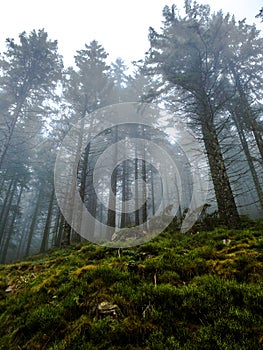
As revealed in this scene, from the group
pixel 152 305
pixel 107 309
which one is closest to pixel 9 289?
pixel 107 309

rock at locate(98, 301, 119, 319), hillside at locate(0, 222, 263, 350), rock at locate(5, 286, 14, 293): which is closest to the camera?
hillside at locate(0, 222, 263, 350)

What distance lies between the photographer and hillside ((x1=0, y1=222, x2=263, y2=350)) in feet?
9.18

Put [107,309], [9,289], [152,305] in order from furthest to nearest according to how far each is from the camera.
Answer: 1. [9,289]
2. [107,309]
3. [152,305]

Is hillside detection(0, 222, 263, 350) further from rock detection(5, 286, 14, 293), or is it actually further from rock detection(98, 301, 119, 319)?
rock detection(5, 286, 14, 293)

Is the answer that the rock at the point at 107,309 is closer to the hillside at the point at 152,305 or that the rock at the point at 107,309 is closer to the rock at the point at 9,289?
the hillside at the point at 152,305

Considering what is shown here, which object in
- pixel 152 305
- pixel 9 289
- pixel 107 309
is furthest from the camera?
pixel 9 289

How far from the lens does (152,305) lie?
3484mm

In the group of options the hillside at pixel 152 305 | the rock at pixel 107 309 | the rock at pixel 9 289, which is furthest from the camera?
the rock at pixel 9 289

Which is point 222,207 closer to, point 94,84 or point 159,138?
point 159,138

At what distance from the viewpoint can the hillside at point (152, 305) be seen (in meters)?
2.80

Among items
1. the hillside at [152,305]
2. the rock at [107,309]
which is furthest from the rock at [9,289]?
the rock at [107,309]

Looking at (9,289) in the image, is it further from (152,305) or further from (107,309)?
(152,305)

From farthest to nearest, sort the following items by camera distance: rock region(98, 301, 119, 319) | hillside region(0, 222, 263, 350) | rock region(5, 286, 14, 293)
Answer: rock region(5, 286, 14, 293)
rock region(98, 301, 119, 319)
hillside region(0, 222, 263, 350)

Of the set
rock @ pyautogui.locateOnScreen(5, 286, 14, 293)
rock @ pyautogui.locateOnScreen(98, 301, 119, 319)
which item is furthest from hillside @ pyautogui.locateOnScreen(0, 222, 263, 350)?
rock @ pyautogui.locateOnScreen(5, 286, 14, 293)
